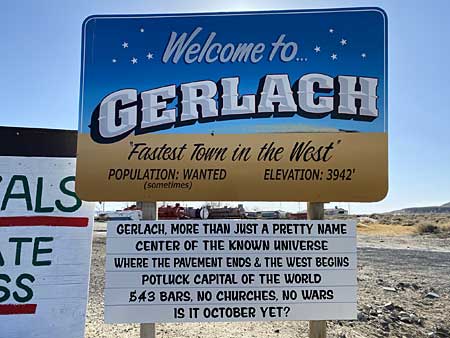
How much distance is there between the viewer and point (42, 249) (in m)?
3.93

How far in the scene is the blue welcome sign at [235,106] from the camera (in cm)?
364

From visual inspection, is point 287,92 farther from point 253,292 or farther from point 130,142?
point 253,292

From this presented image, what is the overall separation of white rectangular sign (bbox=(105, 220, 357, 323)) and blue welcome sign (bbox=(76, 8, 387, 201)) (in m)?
0.33

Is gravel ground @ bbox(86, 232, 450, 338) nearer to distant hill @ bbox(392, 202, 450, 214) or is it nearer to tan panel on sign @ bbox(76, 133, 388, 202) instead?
tan panel on sign @ bbox(76, 133, 388, 202)

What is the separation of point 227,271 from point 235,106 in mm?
1503

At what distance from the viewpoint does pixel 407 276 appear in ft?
34.8

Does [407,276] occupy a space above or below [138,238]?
below

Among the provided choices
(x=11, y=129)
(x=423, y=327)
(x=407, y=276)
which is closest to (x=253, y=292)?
(x=11, y=129)

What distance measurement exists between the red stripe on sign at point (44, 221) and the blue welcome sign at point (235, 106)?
492 millimetres

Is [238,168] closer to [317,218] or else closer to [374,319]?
[317,218]

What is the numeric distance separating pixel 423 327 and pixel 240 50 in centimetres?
500

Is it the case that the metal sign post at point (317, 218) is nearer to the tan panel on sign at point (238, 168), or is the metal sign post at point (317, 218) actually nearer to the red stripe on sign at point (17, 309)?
the tan panel on sign at point (238, 168)

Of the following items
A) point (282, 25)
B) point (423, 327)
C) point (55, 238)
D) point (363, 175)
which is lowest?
point (423, 327)

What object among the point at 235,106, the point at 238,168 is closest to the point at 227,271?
the point at 238,168
